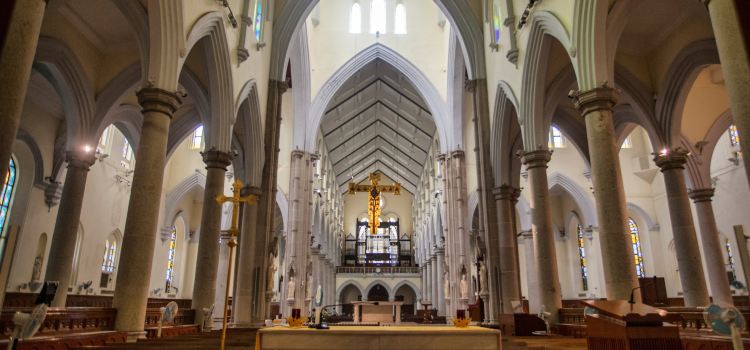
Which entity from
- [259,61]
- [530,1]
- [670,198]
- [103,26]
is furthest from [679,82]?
[103,26]

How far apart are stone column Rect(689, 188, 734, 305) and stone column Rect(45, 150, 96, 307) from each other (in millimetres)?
16179

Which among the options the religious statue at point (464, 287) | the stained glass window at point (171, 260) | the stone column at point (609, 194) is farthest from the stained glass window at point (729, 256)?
the stained glass window at point (171, 260)

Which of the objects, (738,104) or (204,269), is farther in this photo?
(204,269)

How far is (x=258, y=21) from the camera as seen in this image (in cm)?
1391

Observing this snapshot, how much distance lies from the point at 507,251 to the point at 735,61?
30.3ft

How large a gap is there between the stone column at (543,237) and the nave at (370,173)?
50 mm

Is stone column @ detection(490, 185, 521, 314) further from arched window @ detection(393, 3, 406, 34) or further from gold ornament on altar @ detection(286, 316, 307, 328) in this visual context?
arched window @ detection(393, 3, 406, 34)

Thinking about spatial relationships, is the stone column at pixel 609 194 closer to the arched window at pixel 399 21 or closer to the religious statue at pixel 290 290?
the religious statue at pixel 290 290

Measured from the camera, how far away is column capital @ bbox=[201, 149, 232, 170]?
1161 centimetres

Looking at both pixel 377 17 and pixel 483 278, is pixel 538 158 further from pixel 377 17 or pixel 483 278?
pixel 377 17

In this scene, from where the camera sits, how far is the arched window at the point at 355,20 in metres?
24.5

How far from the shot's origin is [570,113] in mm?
15406

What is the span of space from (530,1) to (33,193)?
1505 cm

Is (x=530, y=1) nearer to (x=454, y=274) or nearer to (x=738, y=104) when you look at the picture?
(x=738, y=104)
